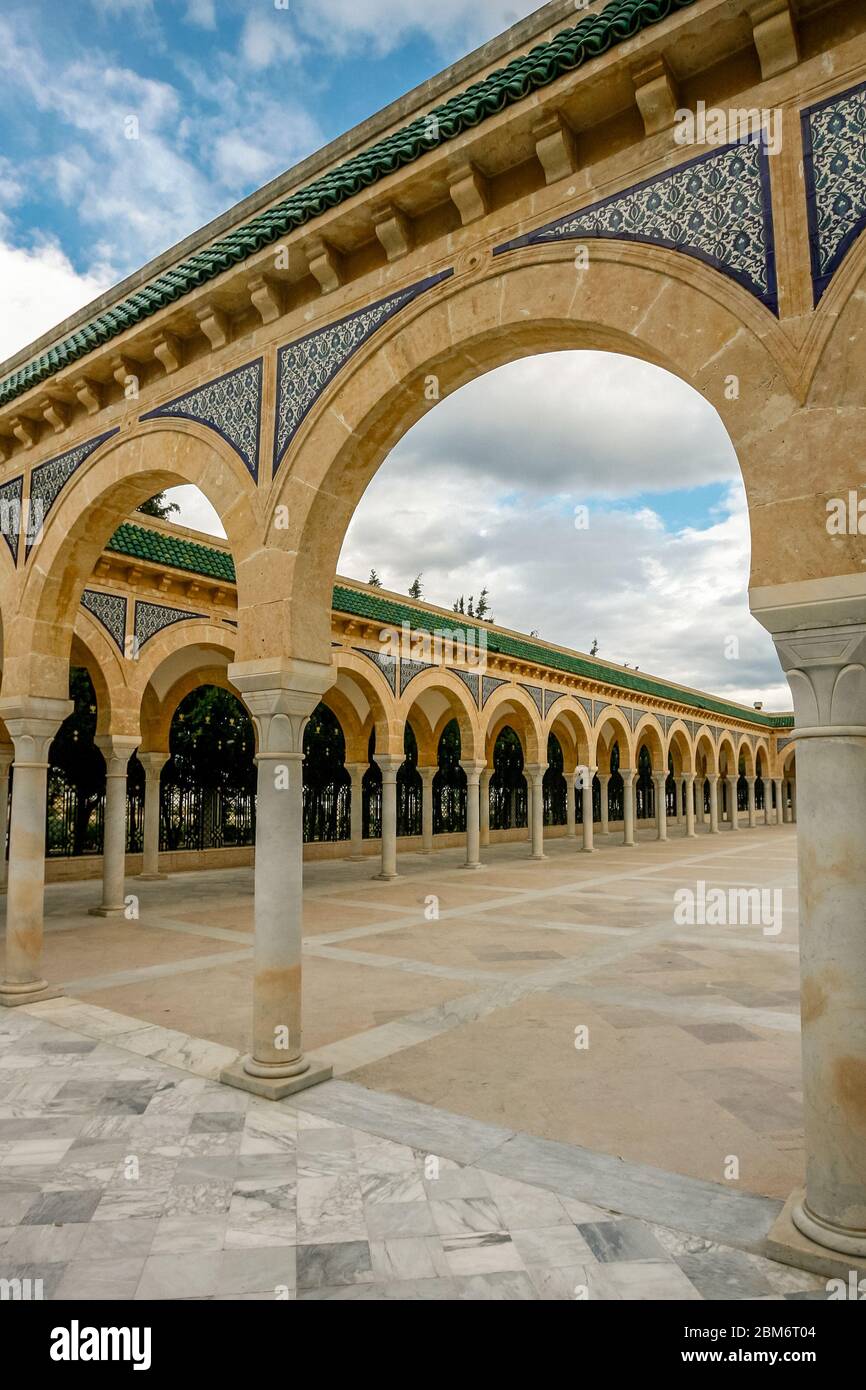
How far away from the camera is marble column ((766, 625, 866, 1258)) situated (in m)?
2.92

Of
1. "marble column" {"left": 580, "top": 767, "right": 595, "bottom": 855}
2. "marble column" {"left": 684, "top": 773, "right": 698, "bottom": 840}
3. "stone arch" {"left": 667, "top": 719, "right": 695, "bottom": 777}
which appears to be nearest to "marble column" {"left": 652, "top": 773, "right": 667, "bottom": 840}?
"marble column" {"left": 684, "top": 773, "right": 698, "bottom": 840}

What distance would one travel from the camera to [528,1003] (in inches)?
261

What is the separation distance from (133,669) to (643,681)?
60.0 feet

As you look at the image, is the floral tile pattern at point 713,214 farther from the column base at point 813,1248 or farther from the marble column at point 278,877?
the column base at point 813,1248

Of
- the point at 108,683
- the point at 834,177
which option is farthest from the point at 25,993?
the point at 834,177

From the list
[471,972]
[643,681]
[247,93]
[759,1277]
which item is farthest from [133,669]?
[643,681]

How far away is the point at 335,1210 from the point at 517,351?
417cm

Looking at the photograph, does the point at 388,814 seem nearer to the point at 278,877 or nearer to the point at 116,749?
the point at 116,749

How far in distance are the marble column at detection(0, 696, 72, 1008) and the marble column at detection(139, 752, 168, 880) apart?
28.0 ft

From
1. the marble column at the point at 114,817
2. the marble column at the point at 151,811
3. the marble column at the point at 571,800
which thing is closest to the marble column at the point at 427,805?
the marble column at the point at 571,800

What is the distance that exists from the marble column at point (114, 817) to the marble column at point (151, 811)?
3.71m

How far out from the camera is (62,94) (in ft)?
21.2

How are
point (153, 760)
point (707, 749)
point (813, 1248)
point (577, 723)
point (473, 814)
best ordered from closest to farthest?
point (813, 1248)
point (153, 760)
point (473, 814)
point (577, 723)
point (707, 749)

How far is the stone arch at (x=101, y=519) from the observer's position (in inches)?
209
